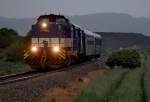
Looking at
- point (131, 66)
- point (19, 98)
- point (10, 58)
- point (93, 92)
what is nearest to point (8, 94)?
point (19, 98)

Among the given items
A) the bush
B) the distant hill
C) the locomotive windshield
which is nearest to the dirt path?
the locomotive windshield

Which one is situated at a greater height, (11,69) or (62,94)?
(62,94)

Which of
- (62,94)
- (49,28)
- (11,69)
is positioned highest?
(49,28)

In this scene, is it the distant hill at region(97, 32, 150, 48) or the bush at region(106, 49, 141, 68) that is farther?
the distant hill at region(97, 32, 150, 48)

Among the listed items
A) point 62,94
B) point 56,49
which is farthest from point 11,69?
point 62,94

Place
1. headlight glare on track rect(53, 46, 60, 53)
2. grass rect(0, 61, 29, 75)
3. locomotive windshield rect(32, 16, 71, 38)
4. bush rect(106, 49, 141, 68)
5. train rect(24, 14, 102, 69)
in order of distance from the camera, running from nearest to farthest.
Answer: train rect(24, 14, 102, 69), headlight glare on track rect(53, 46, 60, 53), locomotive windshield rect(32, 16, 71, 38), grass rect(0, 61, 29, 75), bush rect(106, 49, 141, 68)

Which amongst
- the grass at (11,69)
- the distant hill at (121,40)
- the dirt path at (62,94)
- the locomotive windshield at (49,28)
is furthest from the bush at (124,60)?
the distant hill at (121,40)

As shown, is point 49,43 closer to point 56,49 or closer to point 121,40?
point 56,49

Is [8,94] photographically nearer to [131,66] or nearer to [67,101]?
[67,101]

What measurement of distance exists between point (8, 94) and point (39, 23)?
17797 millimetres

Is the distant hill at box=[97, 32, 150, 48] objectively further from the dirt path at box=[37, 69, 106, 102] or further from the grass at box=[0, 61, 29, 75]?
the dirt path at box=[37, 69, 106, 102]

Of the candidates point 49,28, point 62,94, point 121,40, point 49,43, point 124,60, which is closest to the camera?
point 62,94

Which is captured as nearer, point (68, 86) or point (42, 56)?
point (68, 86)

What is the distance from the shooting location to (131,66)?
4706cm
